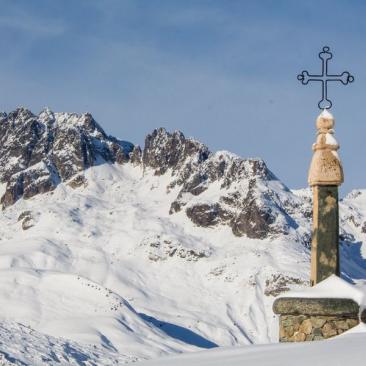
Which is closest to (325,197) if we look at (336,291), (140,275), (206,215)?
(336,291)

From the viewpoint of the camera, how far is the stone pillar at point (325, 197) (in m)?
13.6

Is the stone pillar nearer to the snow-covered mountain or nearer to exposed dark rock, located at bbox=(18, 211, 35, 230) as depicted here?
the snow-covered mountain

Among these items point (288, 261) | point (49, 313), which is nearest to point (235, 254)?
point (288, 261)

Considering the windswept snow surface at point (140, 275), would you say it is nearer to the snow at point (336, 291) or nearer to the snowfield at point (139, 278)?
the snowfield at point (139, 278)

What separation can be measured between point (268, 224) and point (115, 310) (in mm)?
89421

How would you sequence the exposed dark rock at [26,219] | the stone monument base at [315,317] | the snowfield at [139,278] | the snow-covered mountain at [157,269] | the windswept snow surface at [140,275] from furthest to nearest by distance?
the exposed dark rock at [26,219] < the windswept snow surface at [140,275] < the snow-covered mountain at [157,269] < the snowfield at [139,278] < the stone monument base at [315,317]

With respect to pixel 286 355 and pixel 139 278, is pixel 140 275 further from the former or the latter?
pixel 286 355

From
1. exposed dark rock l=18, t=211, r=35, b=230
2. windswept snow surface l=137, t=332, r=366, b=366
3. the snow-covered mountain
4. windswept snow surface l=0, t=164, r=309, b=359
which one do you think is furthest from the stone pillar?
exposed dark rock l=18, t=211, r=35, b=230

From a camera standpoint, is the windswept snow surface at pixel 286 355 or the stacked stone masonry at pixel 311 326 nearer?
the windswept snow surface at pixel 286 355

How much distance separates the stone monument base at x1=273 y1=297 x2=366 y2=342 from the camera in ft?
38.3

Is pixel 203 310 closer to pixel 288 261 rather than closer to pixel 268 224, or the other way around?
pixel 288 261

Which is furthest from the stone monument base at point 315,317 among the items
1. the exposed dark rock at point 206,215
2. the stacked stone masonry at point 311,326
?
the exposed dark rock at point 206,215

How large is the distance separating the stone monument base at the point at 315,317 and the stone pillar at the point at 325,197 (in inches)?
63.1

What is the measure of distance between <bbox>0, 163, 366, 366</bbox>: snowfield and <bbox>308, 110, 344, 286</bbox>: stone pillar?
1673 inches
